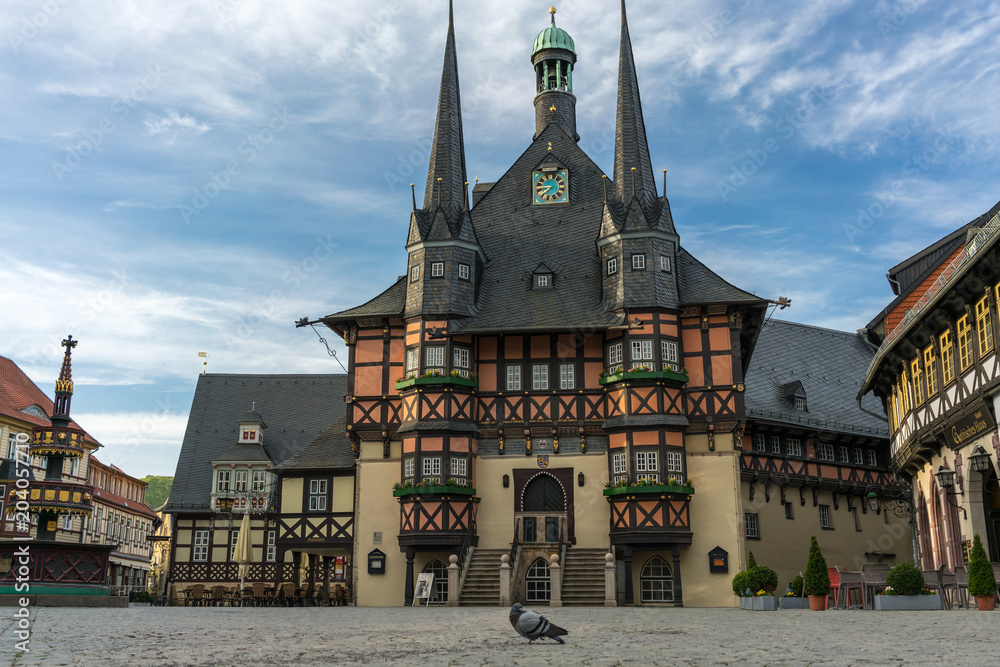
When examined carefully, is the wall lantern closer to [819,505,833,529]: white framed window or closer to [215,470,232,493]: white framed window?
[819,505,833,529]: white framed window

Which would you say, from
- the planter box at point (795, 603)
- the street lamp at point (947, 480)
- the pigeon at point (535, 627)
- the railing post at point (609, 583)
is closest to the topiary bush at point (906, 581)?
the street lamp at point (947, 480)

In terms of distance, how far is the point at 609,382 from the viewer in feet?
125

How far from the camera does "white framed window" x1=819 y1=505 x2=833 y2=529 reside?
149 ft

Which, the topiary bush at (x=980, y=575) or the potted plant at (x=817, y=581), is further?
the potted plant at (x=817, y=581)

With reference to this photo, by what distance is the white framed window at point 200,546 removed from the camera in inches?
2099

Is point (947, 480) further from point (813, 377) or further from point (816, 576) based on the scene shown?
point (813, 377)

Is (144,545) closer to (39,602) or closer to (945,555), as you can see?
(39,602)

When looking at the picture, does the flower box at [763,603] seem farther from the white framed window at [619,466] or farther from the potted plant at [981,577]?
the white framed window at [619,466]

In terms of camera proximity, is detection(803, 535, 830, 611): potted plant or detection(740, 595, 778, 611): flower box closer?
detection(803, 535, 830, 611): potted plant

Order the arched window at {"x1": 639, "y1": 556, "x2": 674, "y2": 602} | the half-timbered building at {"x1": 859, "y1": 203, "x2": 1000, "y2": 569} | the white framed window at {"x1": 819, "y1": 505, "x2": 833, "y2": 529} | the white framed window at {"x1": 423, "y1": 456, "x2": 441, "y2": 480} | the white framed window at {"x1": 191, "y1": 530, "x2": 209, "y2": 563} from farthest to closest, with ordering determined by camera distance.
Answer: the white framed window at {"x1": 191, "y1": 530, "x2": 209, "y2": 563} → the white framed window at {"x1": 819, "y1": 505, "x2": 833, "y2": 529} → the white framed window at {"x1": 423, "y1": 456, "x2": 441, "y2": 480} → the arched window at {"x1": 639, "y1": 556, "x2": 674, "y2": 602} → the half-timbered building at {"x1": 859, "y1": 203, "x2": 1000, "y2": 569}

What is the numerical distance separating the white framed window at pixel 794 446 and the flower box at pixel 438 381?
15.9 m

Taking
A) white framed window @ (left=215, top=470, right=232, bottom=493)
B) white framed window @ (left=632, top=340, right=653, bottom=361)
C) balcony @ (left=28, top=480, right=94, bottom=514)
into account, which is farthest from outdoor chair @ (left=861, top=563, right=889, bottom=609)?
white framed window @ (left=215, top=470, right=232, bottom=493)

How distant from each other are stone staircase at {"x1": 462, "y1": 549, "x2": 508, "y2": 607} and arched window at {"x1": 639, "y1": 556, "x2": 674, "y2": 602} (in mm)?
5337

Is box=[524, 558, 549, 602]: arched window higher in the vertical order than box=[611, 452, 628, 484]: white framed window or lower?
lower
